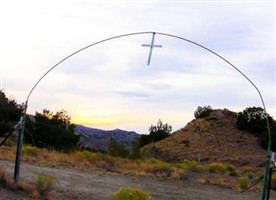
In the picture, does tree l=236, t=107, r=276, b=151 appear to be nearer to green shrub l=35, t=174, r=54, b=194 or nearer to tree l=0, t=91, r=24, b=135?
tree l=0, t=91, r=24, b=135

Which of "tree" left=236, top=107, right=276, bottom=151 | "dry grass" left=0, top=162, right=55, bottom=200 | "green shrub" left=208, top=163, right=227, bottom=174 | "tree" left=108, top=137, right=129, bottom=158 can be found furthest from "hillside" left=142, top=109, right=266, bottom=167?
"dry grass" left=0, top=162, right=55, bottom=200

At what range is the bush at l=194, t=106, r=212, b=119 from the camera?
59312 mm

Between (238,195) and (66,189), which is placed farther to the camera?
(238,195)

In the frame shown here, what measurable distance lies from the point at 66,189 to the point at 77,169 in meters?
7.32

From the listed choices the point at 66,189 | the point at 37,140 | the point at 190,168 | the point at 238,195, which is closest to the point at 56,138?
the point at 37,140

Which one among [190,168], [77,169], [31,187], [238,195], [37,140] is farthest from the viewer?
[37,140]

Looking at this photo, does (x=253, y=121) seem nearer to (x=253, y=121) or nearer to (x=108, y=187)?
(x=253, y=121)

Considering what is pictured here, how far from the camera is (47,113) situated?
45688 mm

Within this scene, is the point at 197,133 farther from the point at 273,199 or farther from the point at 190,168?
the point at 273,199

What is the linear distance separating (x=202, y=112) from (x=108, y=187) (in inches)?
1667

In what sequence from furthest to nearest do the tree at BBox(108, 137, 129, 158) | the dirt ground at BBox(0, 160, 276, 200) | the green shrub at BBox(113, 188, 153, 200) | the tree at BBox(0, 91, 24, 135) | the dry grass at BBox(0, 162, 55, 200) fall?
1. the tree at BBox(0, 91, 24, 135)
2. the tree at BBox(108, 137, 129, 158)
3. the dirt ground at BBox(0, 160, 276, 200)
4. the dry grass at BBox(0, 162, 55, 200)
5. the green shrub at BBox(113, 188, 153, 200)

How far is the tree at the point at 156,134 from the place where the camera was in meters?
55.5

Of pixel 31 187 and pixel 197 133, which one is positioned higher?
pixel 197 133

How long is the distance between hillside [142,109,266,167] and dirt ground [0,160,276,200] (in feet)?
66.8
